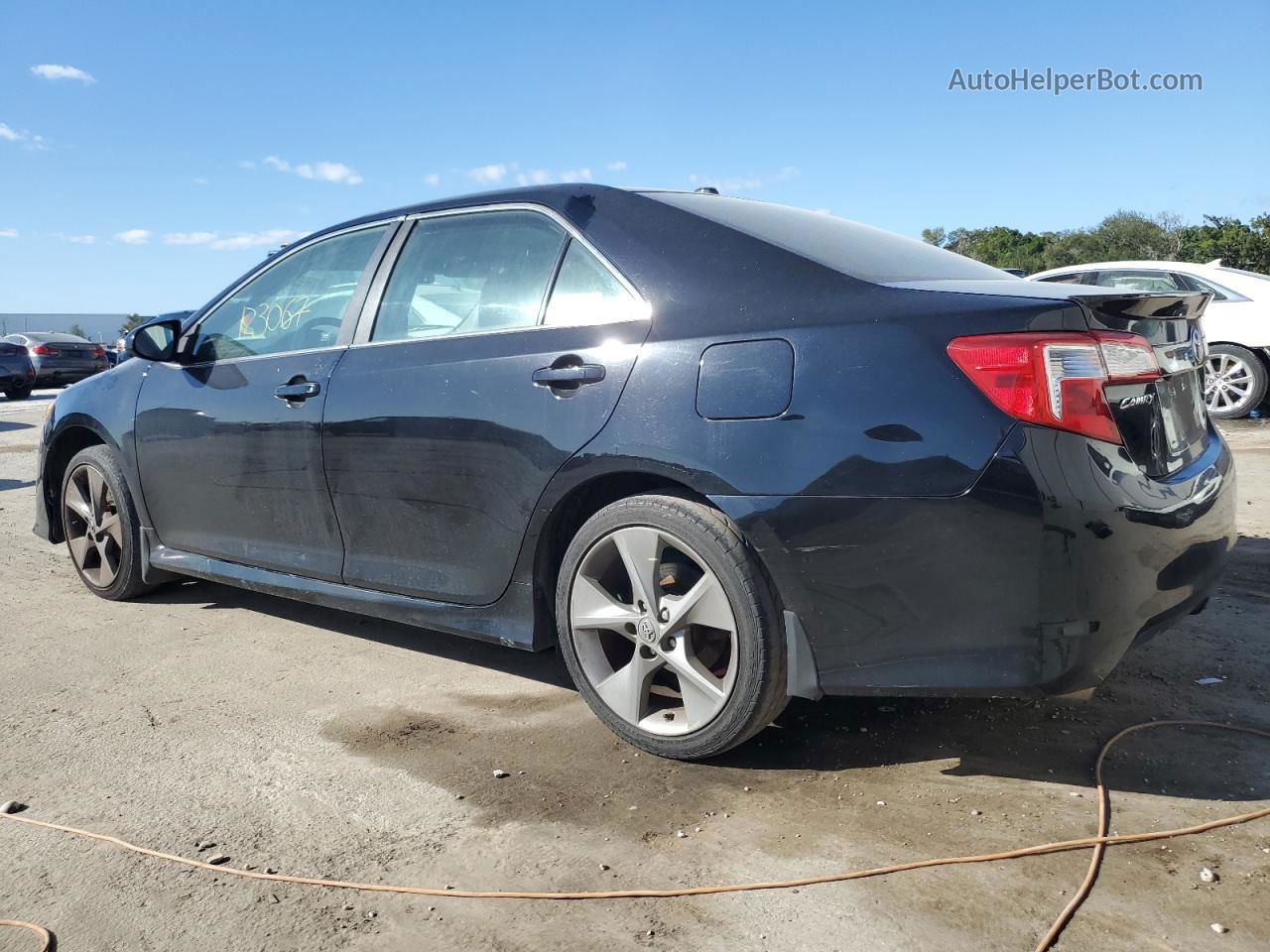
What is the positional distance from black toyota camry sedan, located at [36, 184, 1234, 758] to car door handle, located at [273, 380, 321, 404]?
2 centimetres

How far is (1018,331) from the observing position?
2.44 meters

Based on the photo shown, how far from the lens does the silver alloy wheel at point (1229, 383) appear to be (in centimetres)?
1077

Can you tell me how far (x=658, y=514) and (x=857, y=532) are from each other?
0.55 m

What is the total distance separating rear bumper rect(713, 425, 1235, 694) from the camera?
2.38m

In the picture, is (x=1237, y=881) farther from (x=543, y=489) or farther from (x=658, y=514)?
(x=543, y=489)

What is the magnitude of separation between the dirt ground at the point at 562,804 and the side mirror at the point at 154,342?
1231mm

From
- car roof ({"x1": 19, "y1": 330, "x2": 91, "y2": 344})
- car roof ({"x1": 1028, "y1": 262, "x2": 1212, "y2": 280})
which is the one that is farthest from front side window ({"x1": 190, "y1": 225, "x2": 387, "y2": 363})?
car roof ({"x1": 19, "y1": 330, "x2": 91, "y2": 344})

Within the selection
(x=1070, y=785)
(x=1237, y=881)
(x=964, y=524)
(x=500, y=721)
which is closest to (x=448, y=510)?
(x=500, y=721)

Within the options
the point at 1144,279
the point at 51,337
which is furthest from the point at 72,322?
the point at 1144,279

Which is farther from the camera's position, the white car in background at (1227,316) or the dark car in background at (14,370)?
the dark car in background at (14,370)

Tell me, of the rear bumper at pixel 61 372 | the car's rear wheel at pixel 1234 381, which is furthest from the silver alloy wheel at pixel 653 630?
the rear bumper at pixel 61 372

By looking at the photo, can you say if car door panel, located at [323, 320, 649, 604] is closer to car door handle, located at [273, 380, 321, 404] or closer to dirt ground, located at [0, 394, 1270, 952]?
car door handle, located at [273, 380, 321, 404]

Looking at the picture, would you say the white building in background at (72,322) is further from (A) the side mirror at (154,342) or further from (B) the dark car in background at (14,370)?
(A) the side mirror at (154,342)

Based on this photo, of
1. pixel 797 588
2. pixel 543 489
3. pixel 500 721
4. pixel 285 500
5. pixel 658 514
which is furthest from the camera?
pixel 285 500
